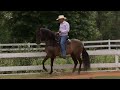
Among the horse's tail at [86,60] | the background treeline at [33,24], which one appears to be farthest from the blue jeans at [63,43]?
the background treeline at [33,24]

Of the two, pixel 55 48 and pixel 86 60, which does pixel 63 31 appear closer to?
pixel 55 48

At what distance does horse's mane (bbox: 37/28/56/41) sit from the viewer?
10.3 meters

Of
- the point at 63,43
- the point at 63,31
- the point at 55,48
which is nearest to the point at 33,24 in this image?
the point at 55,48

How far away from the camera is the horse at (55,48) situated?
1032cm

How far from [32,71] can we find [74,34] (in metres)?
14.4

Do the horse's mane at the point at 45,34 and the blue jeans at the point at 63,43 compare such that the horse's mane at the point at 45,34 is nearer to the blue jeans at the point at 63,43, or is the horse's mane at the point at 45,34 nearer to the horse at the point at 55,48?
the horse at the point at 55,48

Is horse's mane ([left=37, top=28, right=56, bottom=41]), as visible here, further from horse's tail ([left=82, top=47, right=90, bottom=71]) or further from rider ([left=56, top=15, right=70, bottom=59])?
horse's tail ([left=82, top=47, right=90, bottom=71])

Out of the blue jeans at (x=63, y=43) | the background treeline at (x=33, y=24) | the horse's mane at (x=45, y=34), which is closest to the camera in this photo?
the blue jeans at (x=63, y=43)

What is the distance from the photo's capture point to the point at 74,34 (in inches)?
981

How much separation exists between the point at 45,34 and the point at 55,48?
22.2 inches

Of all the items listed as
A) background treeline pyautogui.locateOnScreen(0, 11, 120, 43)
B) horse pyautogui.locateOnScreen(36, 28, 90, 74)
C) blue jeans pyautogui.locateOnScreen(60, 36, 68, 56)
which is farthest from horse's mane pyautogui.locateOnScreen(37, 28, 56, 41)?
background treeline pyautogui.locateOnScreen(0, 11, 120, 43)
